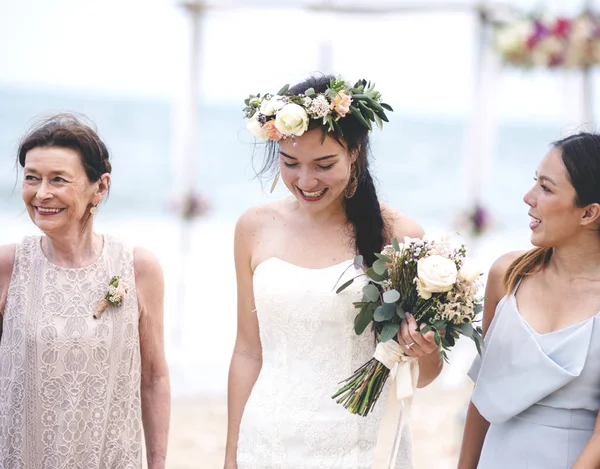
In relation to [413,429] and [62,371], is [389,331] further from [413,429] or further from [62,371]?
[413,429]

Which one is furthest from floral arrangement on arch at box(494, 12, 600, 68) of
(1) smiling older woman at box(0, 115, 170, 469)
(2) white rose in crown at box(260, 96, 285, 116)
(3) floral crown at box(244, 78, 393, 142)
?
(1) smiling older woman at box(0, 115, 170, 469)

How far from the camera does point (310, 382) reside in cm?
350

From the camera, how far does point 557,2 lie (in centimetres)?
837

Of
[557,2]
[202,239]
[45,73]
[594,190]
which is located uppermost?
[45,73]

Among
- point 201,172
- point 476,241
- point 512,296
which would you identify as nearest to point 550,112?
point 201,172

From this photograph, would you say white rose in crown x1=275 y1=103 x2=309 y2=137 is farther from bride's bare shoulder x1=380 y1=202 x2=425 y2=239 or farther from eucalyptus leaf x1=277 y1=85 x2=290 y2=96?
bride's bare shoulder x1=380 y1=202 x2=425 y2=239

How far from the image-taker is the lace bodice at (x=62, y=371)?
329 cm

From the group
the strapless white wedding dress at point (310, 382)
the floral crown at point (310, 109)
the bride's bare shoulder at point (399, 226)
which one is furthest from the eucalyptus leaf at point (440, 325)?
the floral crown at point (310, 109)

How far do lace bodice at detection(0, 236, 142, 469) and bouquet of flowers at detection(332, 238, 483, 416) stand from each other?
0.85 metres

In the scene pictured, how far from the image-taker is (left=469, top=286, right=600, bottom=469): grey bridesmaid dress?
313cm

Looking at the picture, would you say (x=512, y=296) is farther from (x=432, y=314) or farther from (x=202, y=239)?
(x=202, y=239)

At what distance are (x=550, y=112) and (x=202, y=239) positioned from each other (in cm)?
2300

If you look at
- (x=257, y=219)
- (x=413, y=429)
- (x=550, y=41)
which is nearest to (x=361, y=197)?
(x=257, y=219)

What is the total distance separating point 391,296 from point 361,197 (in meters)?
0.56
